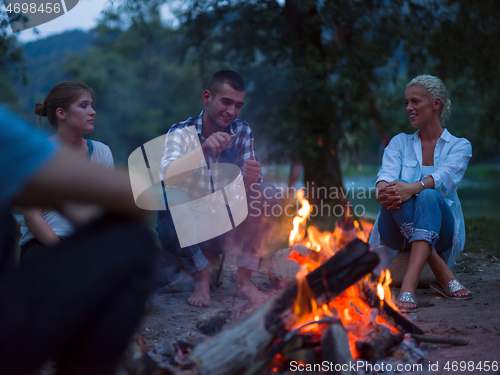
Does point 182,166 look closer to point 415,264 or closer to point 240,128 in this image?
point 240,128

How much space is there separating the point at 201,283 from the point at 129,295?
2.11 meters

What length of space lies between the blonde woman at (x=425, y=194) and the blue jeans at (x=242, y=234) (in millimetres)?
898

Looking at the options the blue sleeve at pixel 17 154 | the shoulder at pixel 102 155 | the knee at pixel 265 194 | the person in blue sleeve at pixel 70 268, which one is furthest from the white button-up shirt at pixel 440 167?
the blue sleeve at pixel 17 154

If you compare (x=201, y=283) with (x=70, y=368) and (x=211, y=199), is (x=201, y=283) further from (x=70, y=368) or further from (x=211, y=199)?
(x=70, y=368)

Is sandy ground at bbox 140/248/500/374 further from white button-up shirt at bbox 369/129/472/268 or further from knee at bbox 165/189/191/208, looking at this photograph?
knee at bbox 165/189/191/208

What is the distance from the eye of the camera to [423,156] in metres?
3.65

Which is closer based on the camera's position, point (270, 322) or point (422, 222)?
point (270, 322)

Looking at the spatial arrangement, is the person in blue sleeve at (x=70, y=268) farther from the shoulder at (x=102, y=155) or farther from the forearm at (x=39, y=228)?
the shoulder at (x=102, y=155)

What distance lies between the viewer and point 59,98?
3.16 metres

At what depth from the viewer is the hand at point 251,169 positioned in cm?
353

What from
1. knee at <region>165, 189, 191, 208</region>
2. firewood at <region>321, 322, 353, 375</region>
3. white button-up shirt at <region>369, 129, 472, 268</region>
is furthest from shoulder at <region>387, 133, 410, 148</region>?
firewood at <region>321, 322, 353, 375</region>

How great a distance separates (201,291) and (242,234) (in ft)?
1.92

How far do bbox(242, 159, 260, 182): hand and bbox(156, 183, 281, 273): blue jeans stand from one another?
0.38ft

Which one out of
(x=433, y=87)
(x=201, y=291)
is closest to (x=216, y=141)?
(x=201, y=291)
